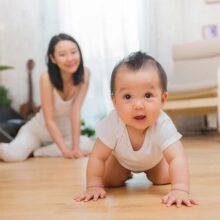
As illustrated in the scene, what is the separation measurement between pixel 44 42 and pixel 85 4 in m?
0.46

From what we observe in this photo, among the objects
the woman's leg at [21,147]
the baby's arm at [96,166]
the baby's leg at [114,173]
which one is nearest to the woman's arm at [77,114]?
the woman's leg at [21,147]

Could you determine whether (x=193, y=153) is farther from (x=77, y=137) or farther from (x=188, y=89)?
(x=188, y=89)

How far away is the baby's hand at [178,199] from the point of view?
104 centimetres

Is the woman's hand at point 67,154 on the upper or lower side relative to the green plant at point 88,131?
upper

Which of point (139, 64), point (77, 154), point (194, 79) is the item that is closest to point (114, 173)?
point (139, 64)

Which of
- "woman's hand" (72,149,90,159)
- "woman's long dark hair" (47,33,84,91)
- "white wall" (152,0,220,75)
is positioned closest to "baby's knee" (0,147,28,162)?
"woman's hand" (72,149,90,159)

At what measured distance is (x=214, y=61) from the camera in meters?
3.29

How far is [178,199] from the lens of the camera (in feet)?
3.44

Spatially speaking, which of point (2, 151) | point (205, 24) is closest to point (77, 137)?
point (2, 151)

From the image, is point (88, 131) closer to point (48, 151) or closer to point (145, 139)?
point (48, 151)

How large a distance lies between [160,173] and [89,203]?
11.8 inches

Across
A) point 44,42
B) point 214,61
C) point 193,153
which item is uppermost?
point 44,42

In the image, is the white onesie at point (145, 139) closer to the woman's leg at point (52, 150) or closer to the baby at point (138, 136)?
the baby at point (138, 136)

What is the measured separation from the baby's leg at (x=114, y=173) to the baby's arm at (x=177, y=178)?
0.69 feet
